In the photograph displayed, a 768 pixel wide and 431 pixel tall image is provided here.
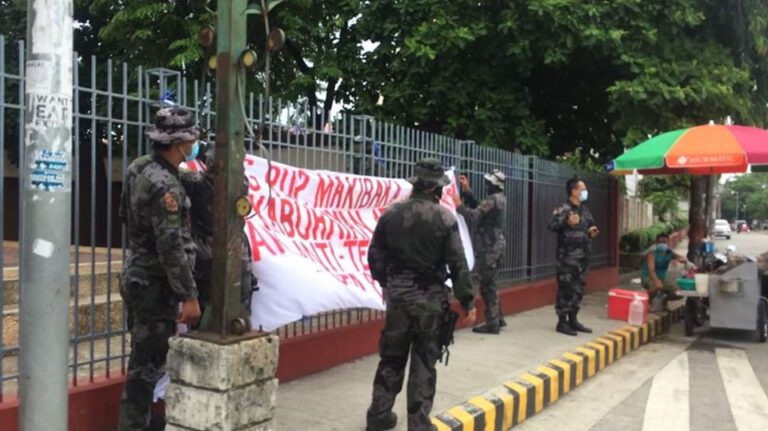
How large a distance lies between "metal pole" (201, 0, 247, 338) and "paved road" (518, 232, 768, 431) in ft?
9.99

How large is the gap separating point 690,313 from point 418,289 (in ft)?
21.5

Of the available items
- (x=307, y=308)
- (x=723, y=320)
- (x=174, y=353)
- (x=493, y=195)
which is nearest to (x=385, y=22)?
(x=493, y=195)

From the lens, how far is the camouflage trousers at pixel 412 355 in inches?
159

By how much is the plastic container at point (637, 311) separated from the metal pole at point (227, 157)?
23.7 ft

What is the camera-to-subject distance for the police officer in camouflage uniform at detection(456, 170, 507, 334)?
729 cm

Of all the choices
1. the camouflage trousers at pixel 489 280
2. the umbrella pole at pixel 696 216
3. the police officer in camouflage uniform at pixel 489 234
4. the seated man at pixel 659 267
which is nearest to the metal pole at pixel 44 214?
the police officer in camouflage uniform at pixel 489 234

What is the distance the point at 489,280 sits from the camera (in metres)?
7.45

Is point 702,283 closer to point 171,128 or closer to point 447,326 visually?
point 447,326

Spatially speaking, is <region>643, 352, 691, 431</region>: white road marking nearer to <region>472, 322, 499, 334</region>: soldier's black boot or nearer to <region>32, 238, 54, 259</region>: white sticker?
<region>472, 322, 499, 334</region>: soldier's black boot

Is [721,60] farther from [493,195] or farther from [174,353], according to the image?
[174,353]

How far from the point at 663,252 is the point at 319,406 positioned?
713cm

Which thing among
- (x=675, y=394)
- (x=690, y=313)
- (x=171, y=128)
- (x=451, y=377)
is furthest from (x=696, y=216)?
(x=171, y=128)

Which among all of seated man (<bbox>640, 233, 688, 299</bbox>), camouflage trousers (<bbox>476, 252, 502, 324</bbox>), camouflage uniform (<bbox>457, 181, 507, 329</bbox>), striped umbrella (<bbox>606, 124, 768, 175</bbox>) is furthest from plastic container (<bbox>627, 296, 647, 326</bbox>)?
camouflage uniform (<bbox>457, 181, 507, 329</bbox>)

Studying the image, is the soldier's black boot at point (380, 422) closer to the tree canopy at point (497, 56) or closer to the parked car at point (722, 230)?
the tree canopy at point (497, 56)
